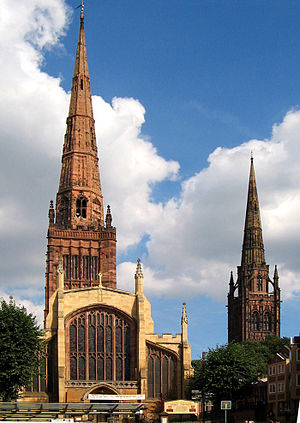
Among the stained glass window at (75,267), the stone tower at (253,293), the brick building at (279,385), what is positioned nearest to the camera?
the brick building at (279,385)

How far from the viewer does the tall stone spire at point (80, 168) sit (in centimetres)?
12875

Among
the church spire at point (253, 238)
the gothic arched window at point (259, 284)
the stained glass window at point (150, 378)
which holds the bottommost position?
the stained glass window at point (150, 378)

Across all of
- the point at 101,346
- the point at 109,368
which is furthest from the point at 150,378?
the point at 101,346

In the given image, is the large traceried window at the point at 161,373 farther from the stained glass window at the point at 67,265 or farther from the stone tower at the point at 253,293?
the stone tower at the point at 253,293

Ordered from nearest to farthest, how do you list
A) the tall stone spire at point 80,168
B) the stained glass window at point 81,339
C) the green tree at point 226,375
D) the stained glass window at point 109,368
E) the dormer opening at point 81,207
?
the green tree at point 226,375 → the stained glass window at point 81,339 → the stained glass window at point 109,368 → the tall stone spire at point 80,168 → the dormer opening at point 81,207

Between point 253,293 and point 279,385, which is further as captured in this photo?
point 253,293

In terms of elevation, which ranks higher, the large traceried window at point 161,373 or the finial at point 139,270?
the finial at point 139,270

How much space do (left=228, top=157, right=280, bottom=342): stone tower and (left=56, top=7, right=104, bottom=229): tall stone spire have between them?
6002 cm

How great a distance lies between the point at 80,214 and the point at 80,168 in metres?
7.85

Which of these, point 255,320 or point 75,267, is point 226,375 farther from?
point 255,320

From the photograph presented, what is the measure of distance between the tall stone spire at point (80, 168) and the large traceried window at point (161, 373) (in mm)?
39908

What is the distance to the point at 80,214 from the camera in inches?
5079

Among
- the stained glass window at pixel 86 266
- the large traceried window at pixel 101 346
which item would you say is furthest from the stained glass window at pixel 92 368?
the stained glass window at pixel 86 266

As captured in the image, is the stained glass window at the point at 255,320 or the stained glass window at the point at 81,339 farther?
the stained glass window at the point at 255,320
